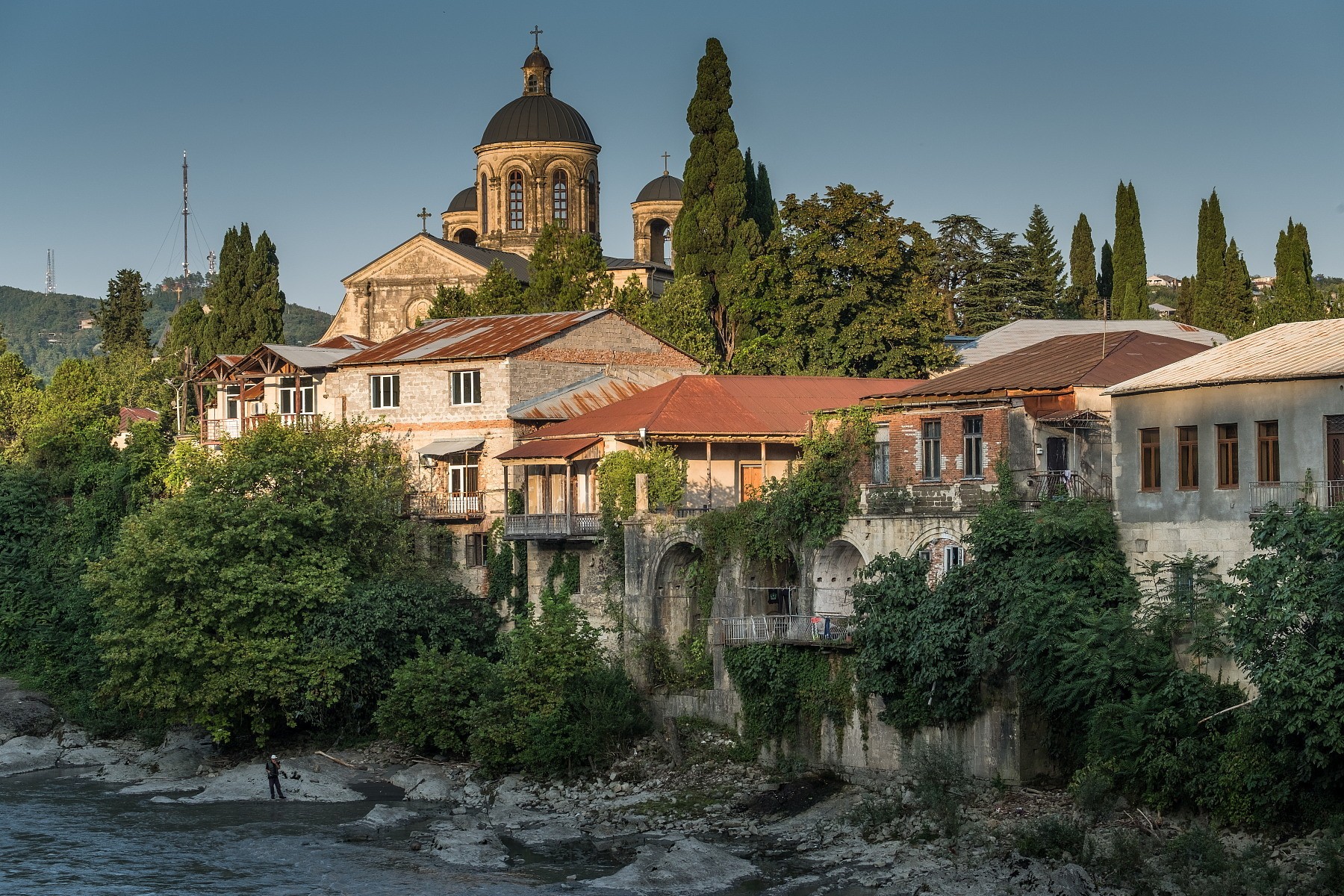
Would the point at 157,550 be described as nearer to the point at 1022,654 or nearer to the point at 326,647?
the point at 326,647

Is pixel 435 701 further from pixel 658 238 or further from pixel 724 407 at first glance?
pixel 658 238

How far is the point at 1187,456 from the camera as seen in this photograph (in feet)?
101

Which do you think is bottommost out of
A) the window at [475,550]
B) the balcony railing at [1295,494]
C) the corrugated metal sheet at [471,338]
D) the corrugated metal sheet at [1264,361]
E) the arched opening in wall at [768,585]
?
the arched opening in wall at [768,585]

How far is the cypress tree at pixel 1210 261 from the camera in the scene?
71.4m

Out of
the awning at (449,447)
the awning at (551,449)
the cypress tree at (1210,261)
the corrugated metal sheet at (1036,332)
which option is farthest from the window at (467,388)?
the cypress tree at (1210,261)

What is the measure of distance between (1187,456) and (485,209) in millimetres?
59472

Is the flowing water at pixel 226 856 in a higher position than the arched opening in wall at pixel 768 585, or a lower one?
lower

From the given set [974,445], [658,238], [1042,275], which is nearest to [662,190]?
[658,238]

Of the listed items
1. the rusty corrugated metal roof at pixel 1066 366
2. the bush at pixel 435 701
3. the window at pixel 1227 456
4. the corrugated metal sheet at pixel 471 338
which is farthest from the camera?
the corrugated metal sheet at pixel 471 338

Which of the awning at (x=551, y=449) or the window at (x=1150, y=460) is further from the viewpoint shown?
the awning at (x=551, y=449)

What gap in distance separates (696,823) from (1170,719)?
9.76 m

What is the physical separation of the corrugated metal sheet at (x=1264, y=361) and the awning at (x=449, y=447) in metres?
21.5

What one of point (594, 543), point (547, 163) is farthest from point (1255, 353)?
point (547, 163)

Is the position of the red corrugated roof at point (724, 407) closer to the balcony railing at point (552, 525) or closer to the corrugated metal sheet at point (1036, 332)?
the balcony railing at point (552, 525)
